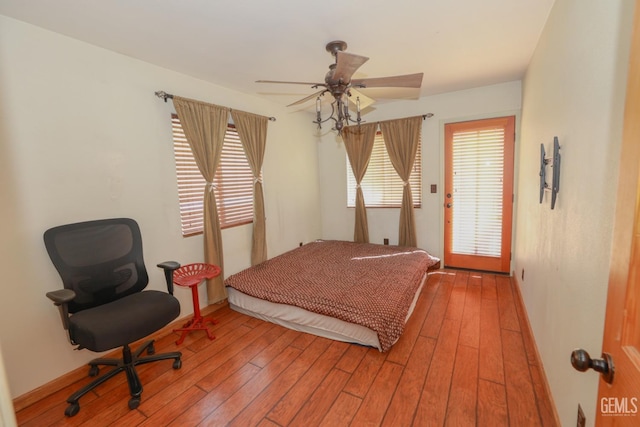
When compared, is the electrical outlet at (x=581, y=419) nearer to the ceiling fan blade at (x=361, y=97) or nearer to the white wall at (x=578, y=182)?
the white wall at (x=578, y=182)

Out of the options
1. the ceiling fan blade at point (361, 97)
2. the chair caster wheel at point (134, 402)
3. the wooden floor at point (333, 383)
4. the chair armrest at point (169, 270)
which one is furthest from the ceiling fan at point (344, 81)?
the chair caster wheel at point (134, 402)

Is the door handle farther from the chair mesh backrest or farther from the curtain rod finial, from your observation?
the curtain rod finial

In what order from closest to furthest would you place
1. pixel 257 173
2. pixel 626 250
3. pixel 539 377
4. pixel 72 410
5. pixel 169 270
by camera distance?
pixel 626 250 → pixel 72 410 → pixel 539 377 → pixel 169 270 → pixel 257 173

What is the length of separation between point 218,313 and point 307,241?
6.50ft

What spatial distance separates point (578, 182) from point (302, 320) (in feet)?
7.17

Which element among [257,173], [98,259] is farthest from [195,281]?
[257,173]

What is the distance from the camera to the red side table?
97.9 inches

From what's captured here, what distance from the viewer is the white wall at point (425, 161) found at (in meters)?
3.55

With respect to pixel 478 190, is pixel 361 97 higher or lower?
higher

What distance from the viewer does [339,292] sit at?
8.66ft

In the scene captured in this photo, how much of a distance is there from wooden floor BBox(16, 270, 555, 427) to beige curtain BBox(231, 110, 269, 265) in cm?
111

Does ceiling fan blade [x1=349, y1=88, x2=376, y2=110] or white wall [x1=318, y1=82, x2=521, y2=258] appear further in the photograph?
white wall [x1=318, y1=82, x2=521, y2=258]

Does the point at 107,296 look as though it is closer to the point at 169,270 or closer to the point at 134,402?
the point at 169,270

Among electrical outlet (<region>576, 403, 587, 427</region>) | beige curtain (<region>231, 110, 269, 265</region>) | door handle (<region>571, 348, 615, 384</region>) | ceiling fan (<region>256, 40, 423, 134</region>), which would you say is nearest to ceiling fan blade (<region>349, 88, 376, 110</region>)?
ceiling fan (<region>256, 40, 423, 134</region>)
